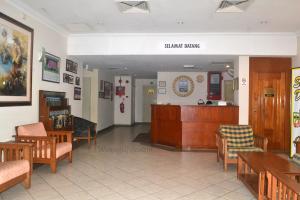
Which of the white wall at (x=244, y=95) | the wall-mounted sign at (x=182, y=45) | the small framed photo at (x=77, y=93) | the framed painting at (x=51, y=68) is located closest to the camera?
the framed painting at (x=51, y=68)

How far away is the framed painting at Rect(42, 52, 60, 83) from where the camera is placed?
17.0 feet

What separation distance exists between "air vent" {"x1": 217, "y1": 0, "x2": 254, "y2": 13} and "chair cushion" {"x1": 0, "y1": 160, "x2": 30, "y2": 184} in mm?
3850

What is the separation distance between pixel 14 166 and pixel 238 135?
3.90 meters

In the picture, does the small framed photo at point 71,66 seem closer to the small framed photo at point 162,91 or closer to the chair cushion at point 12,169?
the chair cushion at point 12,169

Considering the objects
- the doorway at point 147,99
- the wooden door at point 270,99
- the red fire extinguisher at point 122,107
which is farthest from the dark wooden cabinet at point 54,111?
the doorway at point 147,99

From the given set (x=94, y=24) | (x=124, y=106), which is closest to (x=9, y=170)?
(x=94, y=24)

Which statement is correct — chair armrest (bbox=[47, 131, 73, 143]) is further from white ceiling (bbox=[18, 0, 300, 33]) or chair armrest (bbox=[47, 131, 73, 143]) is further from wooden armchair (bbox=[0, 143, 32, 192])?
white ceiling (bbox=[18, 0, 300, 33])

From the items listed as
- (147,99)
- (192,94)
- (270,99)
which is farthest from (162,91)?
(270,99)

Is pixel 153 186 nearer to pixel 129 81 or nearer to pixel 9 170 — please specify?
pixel 9 170

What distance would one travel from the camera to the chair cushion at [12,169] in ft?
9.21

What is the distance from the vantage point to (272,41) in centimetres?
584

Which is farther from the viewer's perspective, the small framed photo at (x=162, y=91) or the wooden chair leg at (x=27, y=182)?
the small framed photo at (x=162, y=91)

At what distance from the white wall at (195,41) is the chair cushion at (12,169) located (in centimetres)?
357

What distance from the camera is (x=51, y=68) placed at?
→ 5.42 metres
